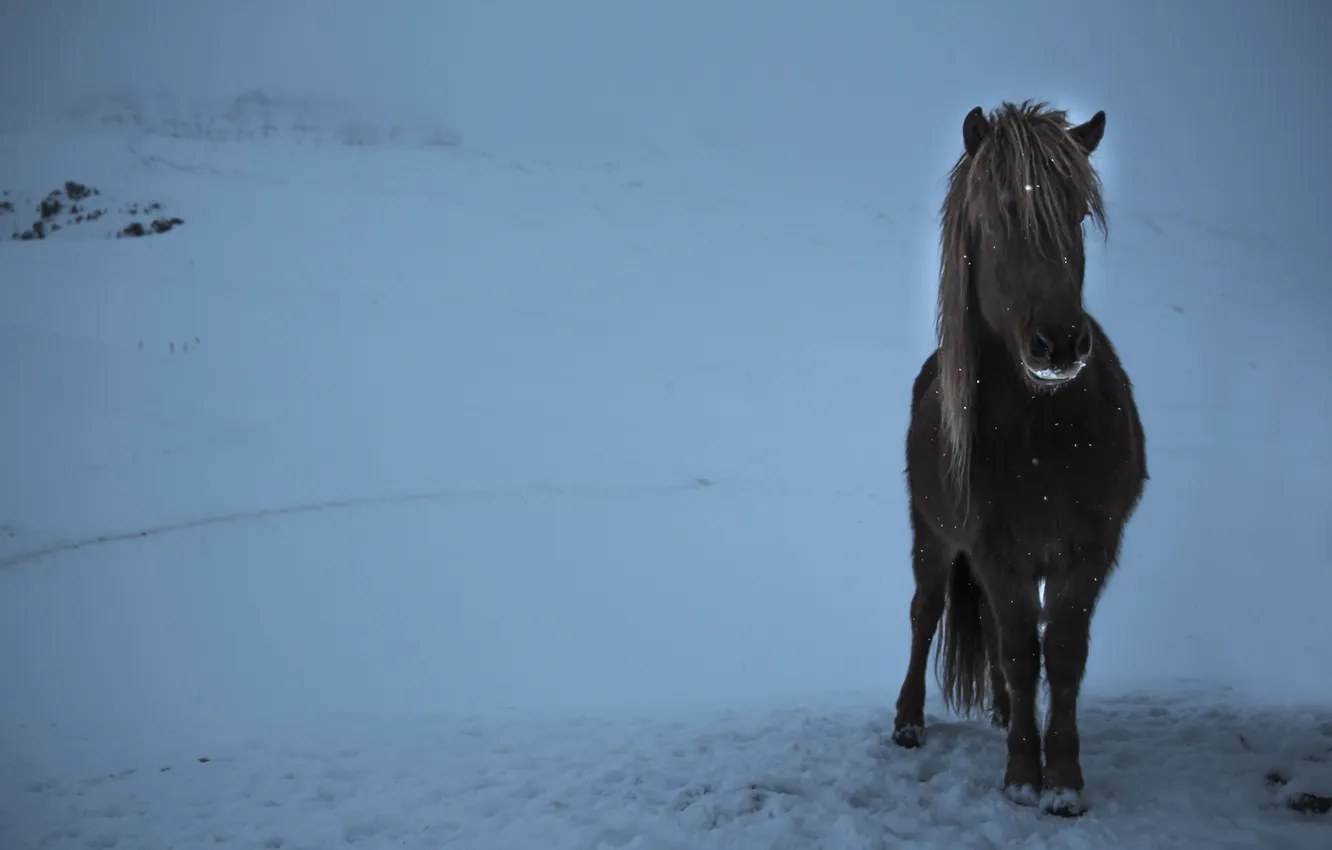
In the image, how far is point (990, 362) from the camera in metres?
2.77

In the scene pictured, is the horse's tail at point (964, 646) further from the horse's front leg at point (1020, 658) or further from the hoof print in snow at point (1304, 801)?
the hoof print in snow at point (1304, 801)

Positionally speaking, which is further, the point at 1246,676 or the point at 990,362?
the point at 1246,676

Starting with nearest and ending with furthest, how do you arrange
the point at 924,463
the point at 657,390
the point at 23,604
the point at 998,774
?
the point at 998,774, the point at 924,463, the point at 23,604, the point at 657,390

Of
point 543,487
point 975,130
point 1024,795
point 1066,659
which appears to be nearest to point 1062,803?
point 1024,795

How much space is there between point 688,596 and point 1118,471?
3742 millimetres

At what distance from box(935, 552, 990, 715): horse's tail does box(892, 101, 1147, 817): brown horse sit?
73 cm

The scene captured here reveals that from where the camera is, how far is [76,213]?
12.2m

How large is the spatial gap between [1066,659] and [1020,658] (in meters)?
0.14

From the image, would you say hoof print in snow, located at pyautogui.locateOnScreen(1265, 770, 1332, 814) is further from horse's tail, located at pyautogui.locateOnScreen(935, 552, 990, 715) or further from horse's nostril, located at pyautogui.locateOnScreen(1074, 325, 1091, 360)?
horse's nostril, located at pyautogui.locateOnScreen(1074, 325, 1091, 360)

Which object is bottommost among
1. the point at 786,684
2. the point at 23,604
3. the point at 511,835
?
the point at 511,835

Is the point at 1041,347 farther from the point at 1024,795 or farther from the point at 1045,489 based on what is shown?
the point at 1024,795

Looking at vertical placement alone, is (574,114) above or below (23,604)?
above

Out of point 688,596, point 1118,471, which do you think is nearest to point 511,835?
point 1118,471

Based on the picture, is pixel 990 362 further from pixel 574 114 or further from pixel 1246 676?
pixel 574 114
